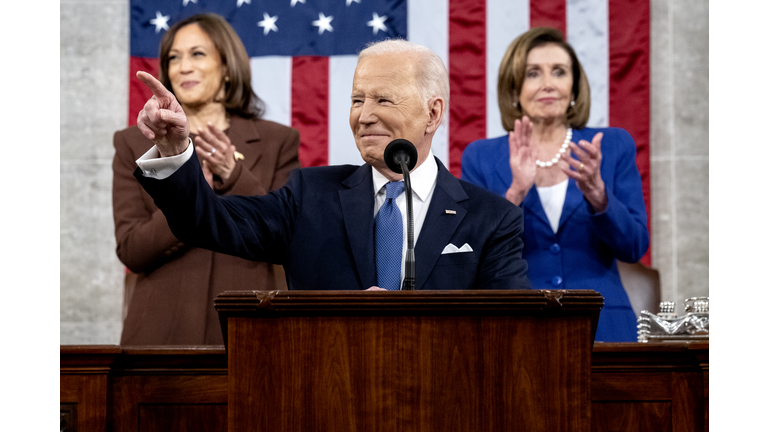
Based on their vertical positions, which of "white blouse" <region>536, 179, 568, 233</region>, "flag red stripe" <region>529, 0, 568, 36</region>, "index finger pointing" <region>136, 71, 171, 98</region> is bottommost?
"white blouse" <region>536, 179, 568, 233</region>

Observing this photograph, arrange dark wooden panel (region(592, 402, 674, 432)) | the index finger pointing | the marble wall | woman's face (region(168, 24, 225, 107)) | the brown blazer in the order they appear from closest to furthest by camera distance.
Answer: the index finger pointing
dark wooden panel (region(592, 402, 674, 432))
the brown blazer
woman's face (region(168, 24, 225, 107))
the marble wall

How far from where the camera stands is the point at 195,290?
2736 millimetres

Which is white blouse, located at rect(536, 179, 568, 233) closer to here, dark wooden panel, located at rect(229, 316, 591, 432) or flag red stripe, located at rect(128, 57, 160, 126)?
dark wooden panel, located at rect(229, 316, 591, 432)

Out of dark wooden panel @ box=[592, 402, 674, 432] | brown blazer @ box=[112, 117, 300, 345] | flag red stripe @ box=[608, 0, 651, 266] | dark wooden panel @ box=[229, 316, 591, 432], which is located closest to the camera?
dark wooden panel @ box=[229, 316, 591, 432]

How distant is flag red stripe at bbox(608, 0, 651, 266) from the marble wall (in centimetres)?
16

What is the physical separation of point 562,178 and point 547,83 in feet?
1.26

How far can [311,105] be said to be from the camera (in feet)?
12.5

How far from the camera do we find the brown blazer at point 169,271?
8.78 feet

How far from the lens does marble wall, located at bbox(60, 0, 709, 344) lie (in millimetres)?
3869

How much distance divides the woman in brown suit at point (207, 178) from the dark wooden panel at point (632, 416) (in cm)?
125

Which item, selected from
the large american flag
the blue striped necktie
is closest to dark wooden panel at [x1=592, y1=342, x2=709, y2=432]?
the blue striped necktie

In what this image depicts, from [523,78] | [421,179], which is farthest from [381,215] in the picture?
[523,78]

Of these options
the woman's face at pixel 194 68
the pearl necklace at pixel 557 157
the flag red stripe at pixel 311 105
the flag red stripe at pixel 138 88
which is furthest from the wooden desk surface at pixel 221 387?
the flag red stripe at pixel 138 88

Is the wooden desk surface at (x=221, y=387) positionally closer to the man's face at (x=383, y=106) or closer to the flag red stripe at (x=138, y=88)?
the man's face at (x=383, y=106)
